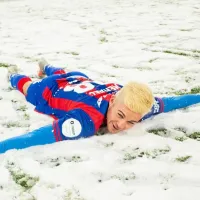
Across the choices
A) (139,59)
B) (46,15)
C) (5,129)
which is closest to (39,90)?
(5,129)

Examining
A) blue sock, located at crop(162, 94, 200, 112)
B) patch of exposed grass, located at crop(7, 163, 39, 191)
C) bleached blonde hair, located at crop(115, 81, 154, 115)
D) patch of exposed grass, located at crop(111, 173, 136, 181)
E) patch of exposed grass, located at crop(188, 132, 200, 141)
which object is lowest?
patch of exposed grass, located at crop(111, 173, 136, 181)

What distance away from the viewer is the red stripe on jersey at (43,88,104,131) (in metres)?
2.68

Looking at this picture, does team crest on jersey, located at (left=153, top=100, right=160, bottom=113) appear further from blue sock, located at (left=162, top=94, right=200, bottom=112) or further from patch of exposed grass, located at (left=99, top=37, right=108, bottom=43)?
patch of exposed grass, located at (left=99, top=37, right=108, bottom=43)

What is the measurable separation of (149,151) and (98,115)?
48 centimetres

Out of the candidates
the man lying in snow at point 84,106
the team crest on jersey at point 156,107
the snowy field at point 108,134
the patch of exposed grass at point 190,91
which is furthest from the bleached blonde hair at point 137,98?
the patch of exposed grass at point 190,91

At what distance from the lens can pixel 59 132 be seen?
2.56 metres

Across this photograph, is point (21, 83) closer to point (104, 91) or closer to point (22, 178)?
point (104, 91)

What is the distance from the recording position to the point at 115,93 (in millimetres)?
2975

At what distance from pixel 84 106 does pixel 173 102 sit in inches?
33.9

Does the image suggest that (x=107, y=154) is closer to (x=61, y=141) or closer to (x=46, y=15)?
(x=61, y=141)

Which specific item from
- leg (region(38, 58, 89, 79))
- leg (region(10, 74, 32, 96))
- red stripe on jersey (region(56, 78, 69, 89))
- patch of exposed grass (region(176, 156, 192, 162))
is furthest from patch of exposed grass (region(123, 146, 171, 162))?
leg (region(38, 58, 89, 79))

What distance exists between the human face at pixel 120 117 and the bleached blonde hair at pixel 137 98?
0.14 feet

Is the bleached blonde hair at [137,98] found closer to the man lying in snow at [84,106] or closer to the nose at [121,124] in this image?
the man lying in snow at [84,106]

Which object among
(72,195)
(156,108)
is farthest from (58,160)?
(156,108)
